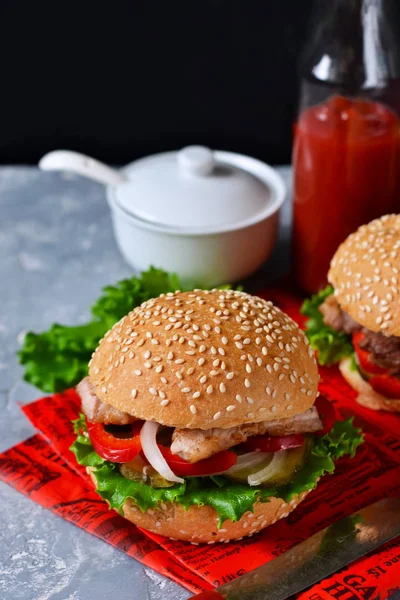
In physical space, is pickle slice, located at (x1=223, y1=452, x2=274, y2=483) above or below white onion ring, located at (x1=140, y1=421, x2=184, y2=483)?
below

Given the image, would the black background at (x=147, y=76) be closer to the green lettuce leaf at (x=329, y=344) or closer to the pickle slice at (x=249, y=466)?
the green lettuce leaf at (x=329, y=344)

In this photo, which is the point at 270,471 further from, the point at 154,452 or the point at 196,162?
the point at 196,162

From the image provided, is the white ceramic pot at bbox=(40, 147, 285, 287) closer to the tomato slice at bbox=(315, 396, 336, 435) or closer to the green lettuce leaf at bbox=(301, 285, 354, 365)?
the green lettuce leaf at bbox=(301, 285, 354, 365)

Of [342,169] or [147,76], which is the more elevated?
[342,169]

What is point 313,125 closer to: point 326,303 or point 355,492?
point 326,303

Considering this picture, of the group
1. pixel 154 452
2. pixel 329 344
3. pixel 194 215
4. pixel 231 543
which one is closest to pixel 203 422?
pixel 154 452

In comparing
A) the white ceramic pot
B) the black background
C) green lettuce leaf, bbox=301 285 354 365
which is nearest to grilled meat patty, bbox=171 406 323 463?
green lettuce leaf, bbox=301 285 354 365
